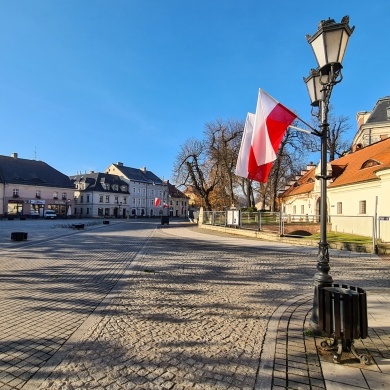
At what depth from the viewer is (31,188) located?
60062 millimetres

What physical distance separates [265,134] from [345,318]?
3101 millimetres

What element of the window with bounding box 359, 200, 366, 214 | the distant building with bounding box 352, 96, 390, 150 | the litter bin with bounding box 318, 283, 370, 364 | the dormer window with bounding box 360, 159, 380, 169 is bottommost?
the litter bin with bounding box 318, 283, 370, 364

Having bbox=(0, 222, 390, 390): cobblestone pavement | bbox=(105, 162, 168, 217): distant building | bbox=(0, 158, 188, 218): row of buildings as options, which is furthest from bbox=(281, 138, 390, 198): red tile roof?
bbox=(105, 162, 168, 217): distant building

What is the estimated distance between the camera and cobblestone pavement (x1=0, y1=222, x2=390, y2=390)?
3.33 metres

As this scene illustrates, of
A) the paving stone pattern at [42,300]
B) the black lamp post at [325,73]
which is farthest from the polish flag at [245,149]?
the paving stone pattern at [42,300]

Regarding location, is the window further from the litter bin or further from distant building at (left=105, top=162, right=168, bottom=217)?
distant building at (left=105, top=162, right=168, bottom=217)

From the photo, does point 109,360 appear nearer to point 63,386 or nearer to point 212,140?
point 63,386

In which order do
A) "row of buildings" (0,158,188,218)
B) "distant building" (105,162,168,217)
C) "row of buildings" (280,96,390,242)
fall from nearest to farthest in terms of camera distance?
"row of buildings" (280,96,390,242)
"row of buildings" (0,158,188,218)
"distant building" (105,162,168,217)

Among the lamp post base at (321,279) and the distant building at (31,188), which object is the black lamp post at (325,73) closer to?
the lamp post base at (321,279)

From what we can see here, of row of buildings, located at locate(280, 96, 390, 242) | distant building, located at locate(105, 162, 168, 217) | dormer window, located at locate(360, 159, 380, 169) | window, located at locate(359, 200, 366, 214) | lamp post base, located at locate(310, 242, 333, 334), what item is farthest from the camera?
distant building, located at locate(105, 162, 168, 217)

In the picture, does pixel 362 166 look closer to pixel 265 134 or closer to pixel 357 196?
pixel 357 196

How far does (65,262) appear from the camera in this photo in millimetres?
10648

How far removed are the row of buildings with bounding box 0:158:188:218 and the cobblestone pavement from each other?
3541 cm

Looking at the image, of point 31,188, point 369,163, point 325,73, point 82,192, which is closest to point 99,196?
point 82,192
